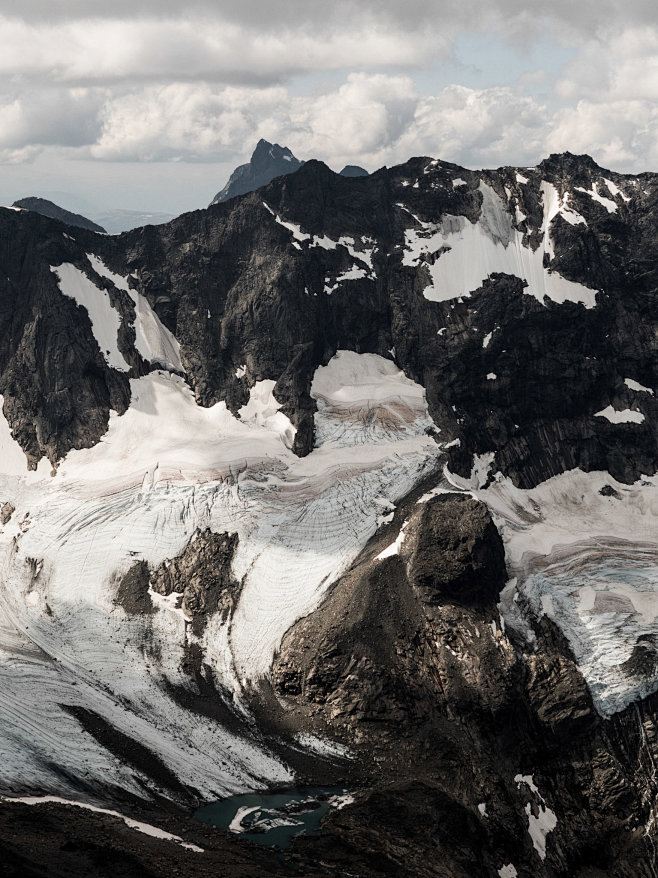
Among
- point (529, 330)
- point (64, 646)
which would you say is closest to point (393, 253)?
point (529, 330)

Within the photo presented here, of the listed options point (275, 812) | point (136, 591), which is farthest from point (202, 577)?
point (275, 812)

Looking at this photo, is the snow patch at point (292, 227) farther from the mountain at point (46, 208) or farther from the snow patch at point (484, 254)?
the mountain at point (46, 208)

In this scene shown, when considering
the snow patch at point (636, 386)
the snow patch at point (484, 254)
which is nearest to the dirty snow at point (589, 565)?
the snow patch at point (636, 386)

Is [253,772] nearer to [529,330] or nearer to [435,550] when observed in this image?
[435,550]

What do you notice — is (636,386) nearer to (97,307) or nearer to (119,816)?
(97,307)

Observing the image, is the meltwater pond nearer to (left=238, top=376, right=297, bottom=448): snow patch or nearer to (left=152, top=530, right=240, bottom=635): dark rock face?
(left=152, top=530, right=240, bottom=635): dark rock face

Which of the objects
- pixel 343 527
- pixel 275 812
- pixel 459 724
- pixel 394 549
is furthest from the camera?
pixel 343 527
